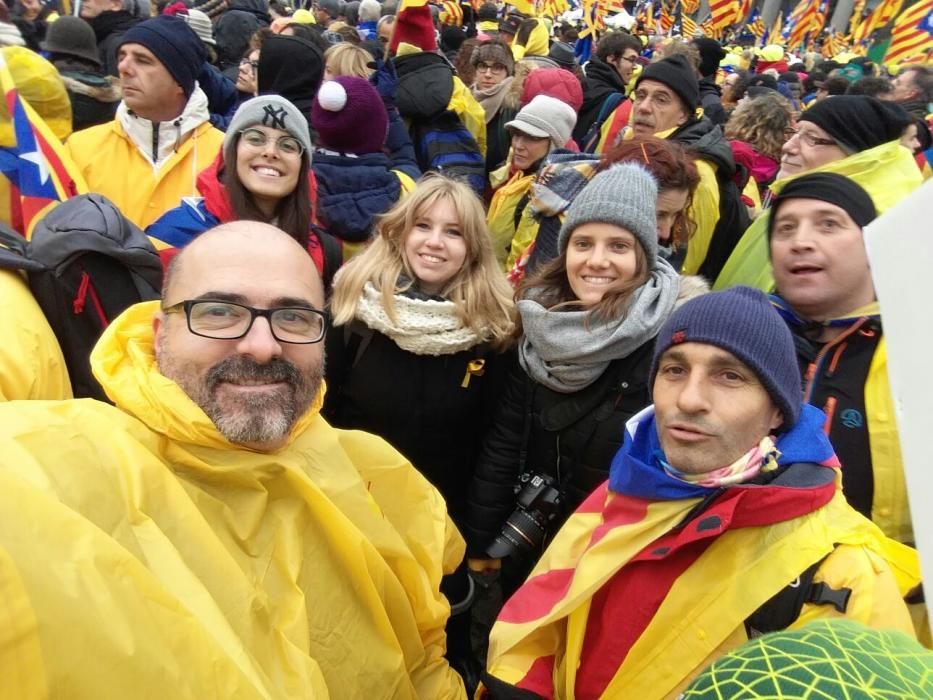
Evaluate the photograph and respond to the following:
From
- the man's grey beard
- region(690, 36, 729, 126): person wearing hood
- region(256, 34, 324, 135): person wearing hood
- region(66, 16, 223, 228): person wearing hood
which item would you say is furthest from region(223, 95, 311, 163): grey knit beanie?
region(690, 36, 729, 126): person wearing hood

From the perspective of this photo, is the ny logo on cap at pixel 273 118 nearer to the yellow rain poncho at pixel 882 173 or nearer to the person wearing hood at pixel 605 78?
the yellow rain poncho at pixel 882 173

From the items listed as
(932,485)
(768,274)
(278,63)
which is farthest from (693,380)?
(278,63)

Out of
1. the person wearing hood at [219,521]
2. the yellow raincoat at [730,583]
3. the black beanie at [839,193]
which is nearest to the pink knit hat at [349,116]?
the person wearing hood at [219,521]

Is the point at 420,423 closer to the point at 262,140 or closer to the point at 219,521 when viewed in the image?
the point at 219,521

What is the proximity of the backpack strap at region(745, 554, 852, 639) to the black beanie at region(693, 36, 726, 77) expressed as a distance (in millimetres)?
6802

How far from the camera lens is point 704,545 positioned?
5.13 ft

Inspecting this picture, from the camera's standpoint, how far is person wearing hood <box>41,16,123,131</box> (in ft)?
12.5

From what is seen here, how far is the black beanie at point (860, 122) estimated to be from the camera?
9.81 ft

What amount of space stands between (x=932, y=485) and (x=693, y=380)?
1.05 metres

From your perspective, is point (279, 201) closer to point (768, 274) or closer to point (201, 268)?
point (201, 268)

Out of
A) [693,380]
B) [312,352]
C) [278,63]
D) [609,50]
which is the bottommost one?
[312,352]

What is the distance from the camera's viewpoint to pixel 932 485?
23.0 inches

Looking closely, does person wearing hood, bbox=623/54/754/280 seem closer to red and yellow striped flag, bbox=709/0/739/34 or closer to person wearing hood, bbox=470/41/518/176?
person wearing hood, bbox=470/41/518/176

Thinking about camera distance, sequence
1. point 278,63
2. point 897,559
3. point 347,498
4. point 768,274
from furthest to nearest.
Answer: point 278,63 < point 768,274 < point 347,498 < point 897,559
